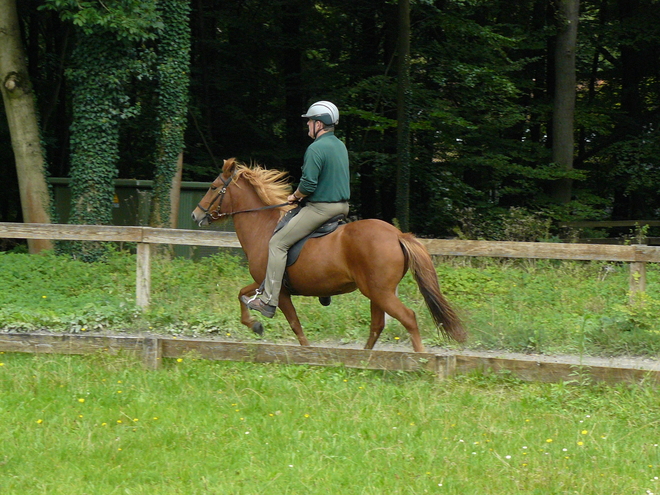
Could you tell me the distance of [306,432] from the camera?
19.2 feet

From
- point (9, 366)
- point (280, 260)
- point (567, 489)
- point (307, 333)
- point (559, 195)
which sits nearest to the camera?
point (567, 489)

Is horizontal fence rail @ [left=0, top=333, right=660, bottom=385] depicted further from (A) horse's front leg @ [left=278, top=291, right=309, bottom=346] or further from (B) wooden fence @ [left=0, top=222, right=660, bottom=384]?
(A) horse's front leg @ [left=278, top=291, right=309, bottom=346]

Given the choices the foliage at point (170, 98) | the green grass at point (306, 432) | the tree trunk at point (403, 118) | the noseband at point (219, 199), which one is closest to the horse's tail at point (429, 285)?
the green grass at point (306, 432)

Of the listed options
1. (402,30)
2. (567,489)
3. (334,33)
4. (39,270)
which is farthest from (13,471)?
(334,33)

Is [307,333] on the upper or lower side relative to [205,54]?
lower

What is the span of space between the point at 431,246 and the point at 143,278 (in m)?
3.91

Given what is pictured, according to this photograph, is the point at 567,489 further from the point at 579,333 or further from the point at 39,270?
the point at 39,270

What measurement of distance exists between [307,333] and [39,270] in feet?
18.4

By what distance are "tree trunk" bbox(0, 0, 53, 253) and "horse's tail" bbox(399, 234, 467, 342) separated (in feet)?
36.1

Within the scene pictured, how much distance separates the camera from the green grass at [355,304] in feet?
30.0

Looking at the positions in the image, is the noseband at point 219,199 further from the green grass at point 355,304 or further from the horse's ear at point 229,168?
the green grass at point 355,304

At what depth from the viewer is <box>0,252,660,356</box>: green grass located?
914cm

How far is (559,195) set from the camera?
2164cm

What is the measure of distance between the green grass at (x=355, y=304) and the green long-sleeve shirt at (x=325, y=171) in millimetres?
2130
